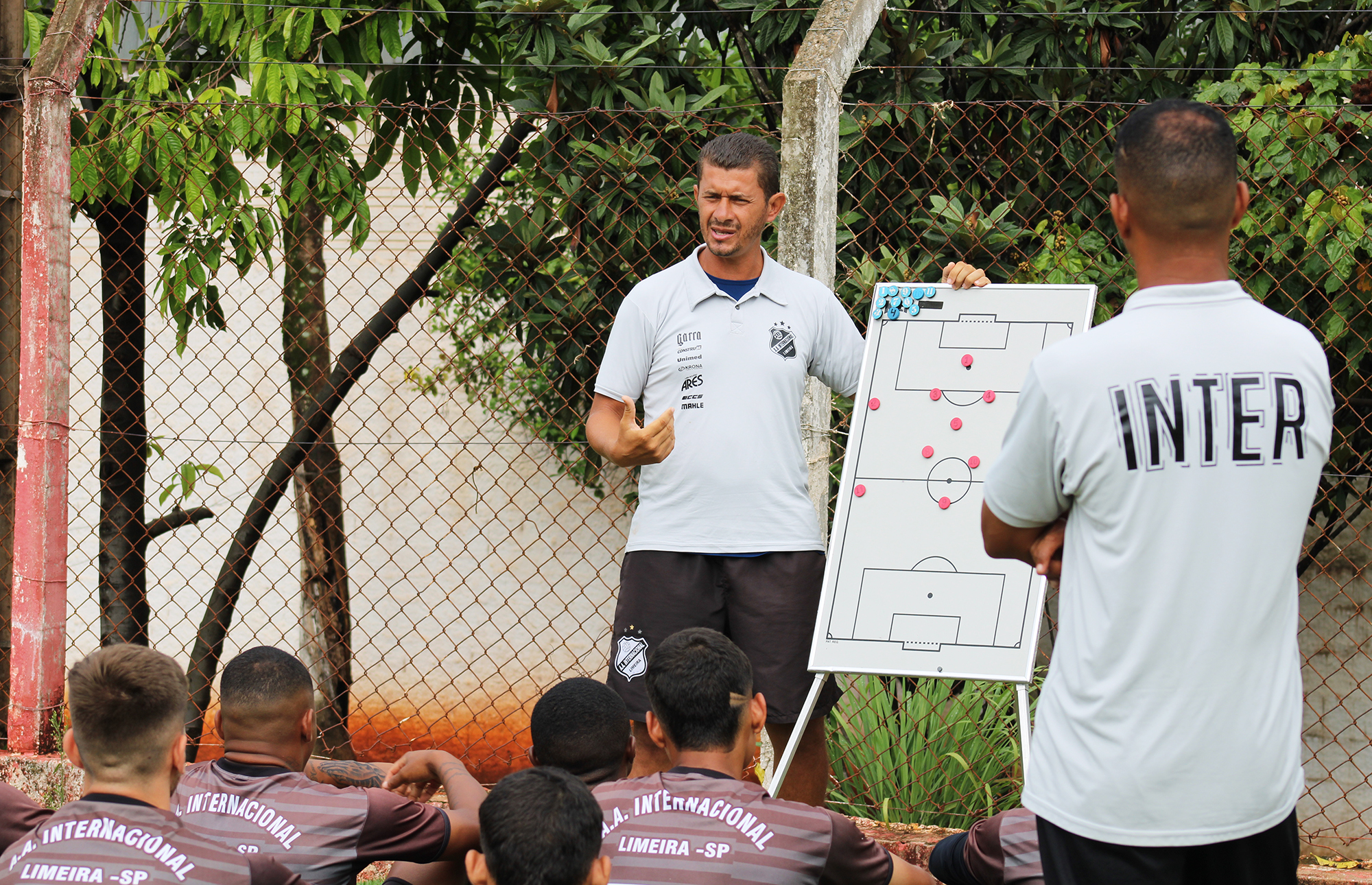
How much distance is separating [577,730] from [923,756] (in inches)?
69.4

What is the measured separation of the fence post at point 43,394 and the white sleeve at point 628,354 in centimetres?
179

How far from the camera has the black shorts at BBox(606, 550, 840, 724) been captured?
310 cm

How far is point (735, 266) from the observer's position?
10.5 ft

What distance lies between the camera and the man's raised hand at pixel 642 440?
2920 mm

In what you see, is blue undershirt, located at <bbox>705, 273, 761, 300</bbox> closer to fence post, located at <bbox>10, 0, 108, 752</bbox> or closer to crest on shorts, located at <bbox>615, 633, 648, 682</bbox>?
crest on shorts, located at <bbox>615, 633, 648, 682</bbox>

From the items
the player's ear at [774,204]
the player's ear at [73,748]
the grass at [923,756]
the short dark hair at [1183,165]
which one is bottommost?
the grass at [923,756]

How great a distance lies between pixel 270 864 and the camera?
83.9 inches

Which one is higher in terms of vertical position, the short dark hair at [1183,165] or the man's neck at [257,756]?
the short dark hair at [1183,165]

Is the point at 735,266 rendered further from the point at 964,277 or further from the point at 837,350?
the point at 964,277

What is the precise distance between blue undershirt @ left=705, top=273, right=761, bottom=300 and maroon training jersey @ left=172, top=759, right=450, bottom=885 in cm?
146

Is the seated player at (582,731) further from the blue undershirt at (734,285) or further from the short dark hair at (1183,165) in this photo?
the short dark hair at (1183,165)

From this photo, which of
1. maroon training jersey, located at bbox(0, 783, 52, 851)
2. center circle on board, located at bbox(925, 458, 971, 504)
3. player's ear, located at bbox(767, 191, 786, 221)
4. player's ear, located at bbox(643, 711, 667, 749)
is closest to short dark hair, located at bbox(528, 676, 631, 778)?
player's ear, located at bbox(643, 711, 667, 749)

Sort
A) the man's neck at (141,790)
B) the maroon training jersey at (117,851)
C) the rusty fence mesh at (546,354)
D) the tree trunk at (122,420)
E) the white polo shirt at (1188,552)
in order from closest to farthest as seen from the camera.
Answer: the white polo shirt at (1188,552) < the maroon training jersey at (117,851) < the man's neck at (141,790) < the rusty fence mesh at (546,354) < the tree trunk at (122,420)

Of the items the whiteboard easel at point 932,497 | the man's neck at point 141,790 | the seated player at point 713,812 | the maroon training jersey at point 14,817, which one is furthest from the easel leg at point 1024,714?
the maroon training jersey at point 14,817
